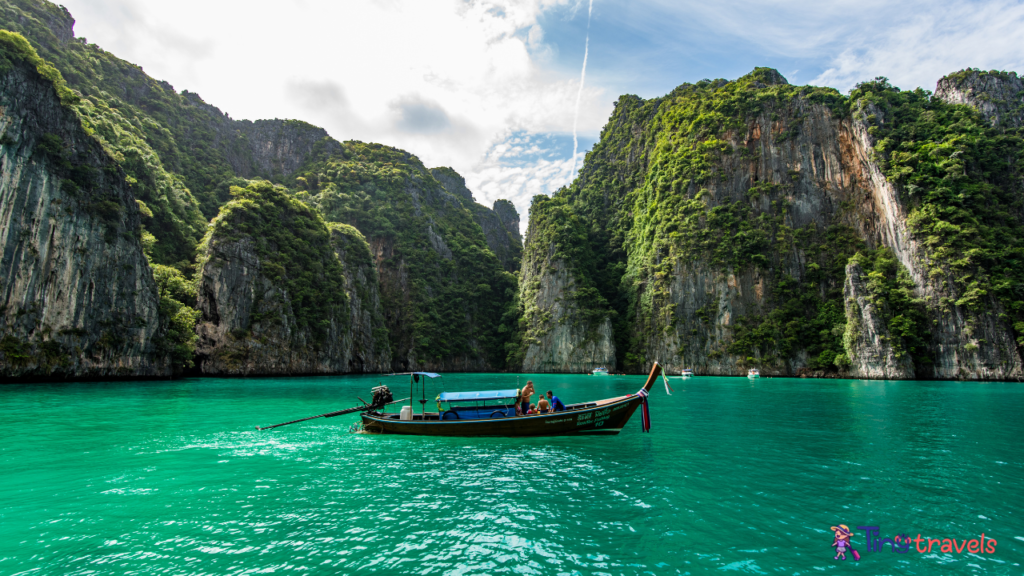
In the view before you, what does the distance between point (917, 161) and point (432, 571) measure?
77.8m

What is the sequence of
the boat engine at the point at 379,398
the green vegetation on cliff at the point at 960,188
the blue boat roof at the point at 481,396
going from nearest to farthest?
the blue boat roof at the point at 481,396
the boat engine at the point at 379,398
the green vegetation on cliff at the point at 960,188

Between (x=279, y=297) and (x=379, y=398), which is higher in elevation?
(x=279, y=297)

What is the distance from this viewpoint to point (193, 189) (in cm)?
7444

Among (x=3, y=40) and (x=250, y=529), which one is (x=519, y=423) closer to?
(x=250, y=529)

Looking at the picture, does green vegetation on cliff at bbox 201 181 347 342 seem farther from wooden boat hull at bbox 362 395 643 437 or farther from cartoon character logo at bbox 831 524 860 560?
cartoon character logo at bbox 831 524 860 560

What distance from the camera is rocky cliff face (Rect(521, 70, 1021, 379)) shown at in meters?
51.4

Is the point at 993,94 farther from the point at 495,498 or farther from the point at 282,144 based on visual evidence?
the point at 282,144

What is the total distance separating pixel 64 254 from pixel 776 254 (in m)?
85.8

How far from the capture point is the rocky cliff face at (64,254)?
101 ft

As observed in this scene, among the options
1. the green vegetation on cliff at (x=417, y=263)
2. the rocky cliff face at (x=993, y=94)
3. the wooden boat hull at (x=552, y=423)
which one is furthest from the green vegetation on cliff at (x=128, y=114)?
the rocky cliff face at (x=993, y=94)

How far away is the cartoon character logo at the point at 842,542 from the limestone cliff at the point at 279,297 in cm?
5852

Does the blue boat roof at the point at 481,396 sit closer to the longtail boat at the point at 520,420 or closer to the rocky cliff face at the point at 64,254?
the longtail boat at the point at 520,420

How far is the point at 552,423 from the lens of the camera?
16391mm

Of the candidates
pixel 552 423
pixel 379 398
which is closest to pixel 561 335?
pixel 379 398
